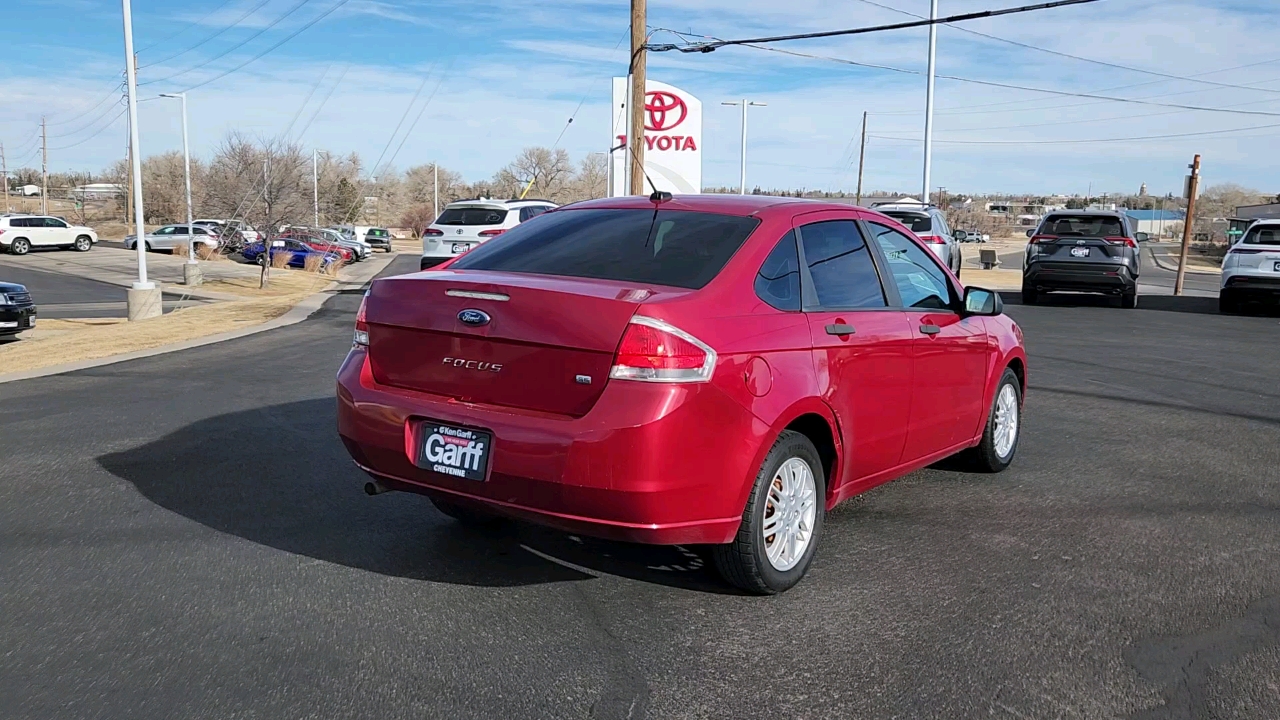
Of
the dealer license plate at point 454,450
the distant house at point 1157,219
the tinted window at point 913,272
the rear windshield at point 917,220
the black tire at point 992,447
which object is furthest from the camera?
the distant house at point 1157,219

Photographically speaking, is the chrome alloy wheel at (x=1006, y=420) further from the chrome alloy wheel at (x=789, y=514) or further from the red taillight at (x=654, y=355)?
the red taillight at (x=654, y=355)

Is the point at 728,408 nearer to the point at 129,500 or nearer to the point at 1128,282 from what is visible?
the point at 129,500

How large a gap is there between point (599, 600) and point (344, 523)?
1596mm

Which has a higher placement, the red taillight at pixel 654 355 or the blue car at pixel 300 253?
the red taillight at pixel 654 355

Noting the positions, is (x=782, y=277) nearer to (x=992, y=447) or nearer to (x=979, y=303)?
(x=979, y=303)

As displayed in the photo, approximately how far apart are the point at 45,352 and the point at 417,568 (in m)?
10.3

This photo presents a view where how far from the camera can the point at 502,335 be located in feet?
13.1

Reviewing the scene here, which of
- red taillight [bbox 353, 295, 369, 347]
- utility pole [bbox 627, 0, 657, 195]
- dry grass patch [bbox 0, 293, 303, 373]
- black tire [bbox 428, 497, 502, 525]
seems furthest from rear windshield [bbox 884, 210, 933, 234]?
red taillight [bbox 353, 295, 369, 347]

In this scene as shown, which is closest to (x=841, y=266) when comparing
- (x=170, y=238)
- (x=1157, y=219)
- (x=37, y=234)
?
(x=170, y=238)

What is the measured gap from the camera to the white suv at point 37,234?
45625mm

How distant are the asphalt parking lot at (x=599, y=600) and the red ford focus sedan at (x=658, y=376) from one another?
0.38m

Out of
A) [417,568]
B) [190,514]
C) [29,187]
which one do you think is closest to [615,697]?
[417,568]

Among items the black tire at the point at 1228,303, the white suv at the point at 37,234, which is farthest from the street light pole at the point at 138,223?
the white suv at the point at 37,234

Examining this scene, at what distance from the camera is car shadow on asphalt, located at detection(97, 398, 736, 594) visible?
457cm
